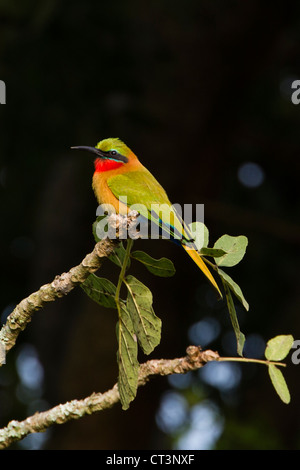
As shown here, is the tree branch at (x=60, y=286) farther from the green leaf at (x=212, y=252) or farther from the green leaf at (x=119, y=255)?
the green leaf at (x=212, y=252)

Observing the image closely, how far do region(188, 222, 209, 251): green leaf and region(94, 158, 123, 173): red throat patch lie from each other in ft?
3.64

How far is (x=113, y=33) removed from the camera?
15.3 ft

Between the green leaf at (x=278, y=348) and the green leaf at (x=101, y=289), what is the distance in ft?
1.40

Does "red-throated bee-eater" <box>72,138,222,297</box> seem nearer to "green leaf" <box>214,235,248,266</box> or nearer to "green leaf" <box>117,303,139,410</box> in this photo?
"green leaf" <box>214,235,248,266</box>

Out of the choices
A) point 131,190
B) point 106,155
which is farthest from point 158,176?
point 131,190

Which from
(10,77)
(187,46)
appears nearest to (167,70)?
(187,46)

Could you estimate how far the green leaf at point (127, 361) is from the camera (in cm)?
176

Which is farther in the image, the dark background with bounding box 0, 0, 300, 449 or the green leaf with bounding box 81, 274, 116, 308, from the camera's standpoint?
the dark background with bounding box 0, 0, 300, 449

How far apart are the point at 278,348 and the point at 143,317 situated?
1.09 ft

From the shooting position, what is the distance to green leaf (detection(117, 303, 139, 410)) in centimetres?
176

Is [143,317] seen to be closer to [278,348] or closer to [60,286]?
[60,286]

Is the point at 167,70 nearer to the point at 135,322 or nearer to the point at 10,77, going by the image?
the point at 10,77

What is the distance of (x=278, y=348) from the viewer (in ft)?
5.79

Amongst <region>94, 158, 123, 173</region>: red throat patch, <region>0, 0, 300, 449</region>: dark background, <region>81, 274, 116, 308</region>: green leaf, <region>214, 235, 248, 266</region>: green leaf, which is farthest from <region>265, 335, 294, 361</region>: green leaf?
<region>0, 0, 300, 449</region>: dark background
